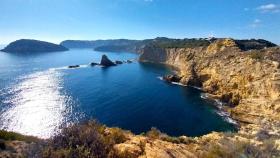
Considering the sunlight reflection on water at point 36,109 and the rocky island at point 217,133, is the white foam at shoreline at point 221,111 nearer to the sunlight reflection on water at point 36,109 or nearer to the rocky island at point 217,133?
the rocky island at point 217,133

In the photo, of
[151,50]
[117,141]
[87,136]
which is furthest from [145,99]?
[151,50]

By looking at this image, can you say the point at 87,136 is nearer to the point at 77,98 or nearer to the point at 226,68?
the point at 77,98

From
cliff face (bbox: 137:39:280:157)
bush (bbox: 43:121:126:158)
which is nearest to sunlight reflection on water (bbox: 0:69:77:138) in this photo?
bush (bbox: 43:121:126:158)

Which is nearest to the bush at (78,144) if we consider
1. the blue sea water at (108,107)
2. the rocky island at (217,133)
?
the rocky island at (217,133)

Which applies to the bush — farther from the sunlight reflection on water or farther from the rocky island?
the sunlight reflection on water

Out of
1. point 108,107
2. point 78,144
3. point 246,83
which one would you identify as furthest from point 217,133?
point 108,107

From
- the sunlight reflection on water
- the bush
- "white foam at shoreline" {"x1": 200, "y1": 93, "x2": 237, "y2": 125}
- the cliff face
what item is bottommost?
the sunlight reflection on water
